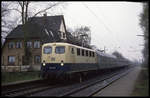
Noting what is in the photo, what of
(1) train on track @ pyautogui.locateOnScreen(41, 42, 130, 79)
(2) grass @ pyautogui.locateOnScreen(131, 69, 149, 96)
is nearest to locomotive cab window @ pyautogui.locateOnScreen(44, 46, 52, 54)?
(1) train on track @ pyautogui.locateOnScreen(41, 42, 130, 79)

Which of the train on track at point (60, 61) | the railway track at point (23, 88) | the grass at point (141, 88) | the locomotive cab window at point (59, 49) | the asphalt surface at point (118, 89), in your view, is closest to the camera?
the grass at point (141, 88)

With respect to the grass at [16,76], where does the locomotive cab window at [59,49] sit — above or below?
above

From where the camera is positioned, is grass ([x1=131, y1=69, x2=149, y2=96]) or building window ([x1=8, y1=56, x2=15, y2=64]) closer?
grass ([x1=131, y1=69, x2=149, y2=96])

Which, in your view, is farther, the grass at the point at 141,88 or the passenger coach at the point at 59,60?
the passenger coach at the point at 59,60

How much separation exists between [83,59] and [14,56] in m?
27.9

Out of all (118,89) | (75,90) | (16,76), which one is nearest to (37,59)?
(16,76)

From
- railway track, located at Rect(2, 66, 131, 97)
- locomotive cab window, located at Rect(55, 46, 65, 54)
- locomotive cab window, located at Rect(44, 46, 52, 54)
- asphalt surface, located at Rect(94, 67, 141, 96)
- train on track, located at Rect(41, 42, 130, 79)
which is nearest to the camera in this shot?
railway track, located at Rect(2, 66, 131, 97)

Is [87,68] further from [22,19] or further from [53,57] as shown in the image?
[22,19]

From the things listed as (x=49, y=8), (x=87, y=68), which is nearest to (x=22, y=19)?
(x=49, y=8)

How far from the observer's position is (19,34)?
1916 inches

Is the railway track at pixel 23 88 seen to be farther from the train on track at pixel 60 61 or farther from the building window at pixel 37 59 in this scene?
the building window at pixel 37 59

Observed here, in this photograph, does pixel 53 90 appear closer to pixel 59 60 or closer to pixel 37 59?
pixel 59 60

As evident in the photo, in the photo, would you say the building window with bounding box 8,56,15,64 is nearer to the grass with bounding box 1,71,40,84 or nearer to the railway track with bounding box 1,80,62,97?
the grass with bounding box 1,71,40,84

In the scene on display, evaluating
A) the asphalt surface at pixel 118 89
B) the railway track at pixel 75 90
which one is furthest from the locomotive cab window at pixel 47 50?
the asphalt surface at pixel 118 89
